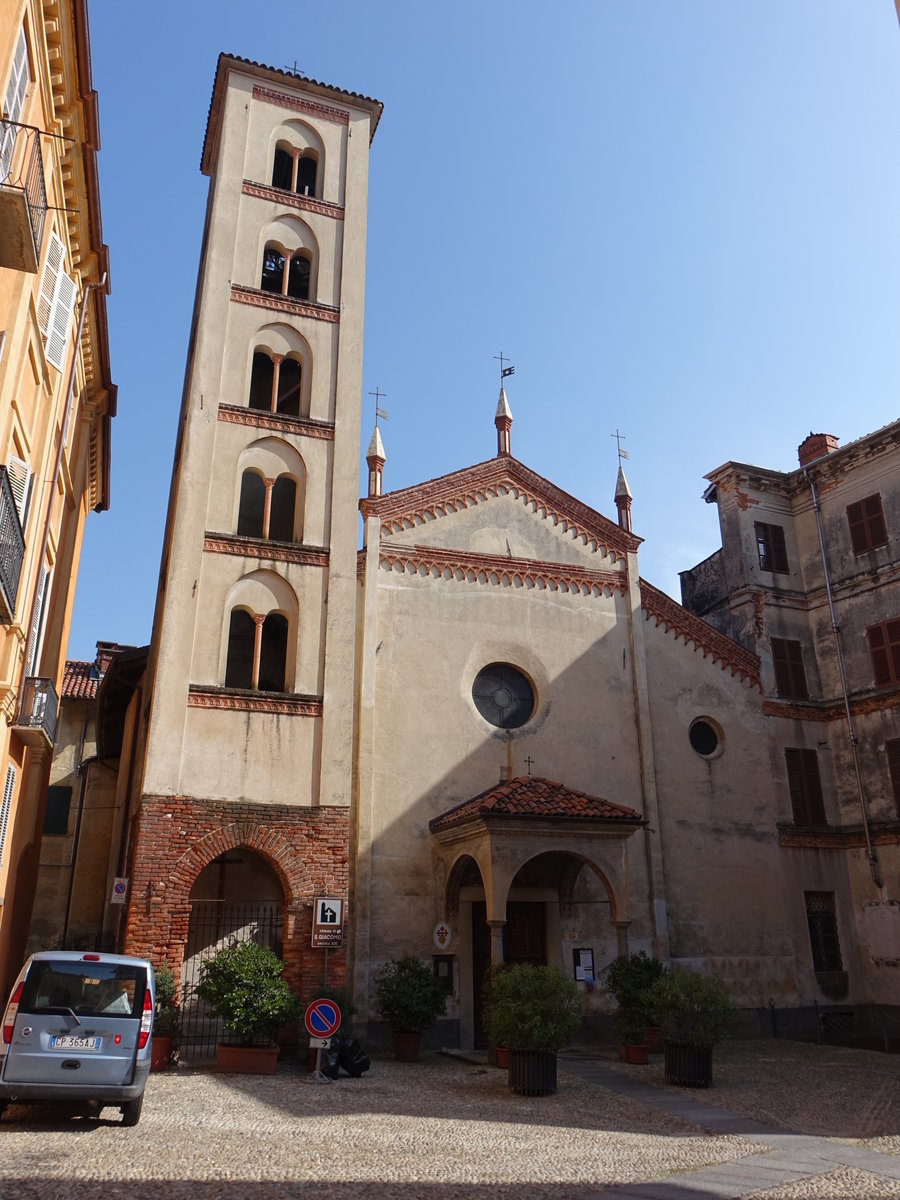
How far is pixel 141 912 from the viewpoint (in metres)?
14.4

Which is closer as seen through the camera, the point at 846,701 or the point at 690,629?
the point at 690,629

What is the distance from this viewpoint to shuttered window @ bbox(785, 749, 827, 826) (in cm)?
2200

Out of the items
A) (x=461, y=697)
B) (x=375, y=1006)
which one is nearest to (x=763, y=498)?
(x=461, y=697)

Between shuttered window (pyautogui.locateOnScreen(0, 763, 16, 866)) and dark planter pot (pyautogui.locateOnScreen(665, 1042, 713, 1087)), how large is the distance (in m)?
9.88

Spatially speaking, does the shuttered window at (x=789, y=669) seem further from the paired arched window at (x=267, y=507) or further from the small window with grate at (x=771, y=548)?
the paired arched window at (x=267, y=507)

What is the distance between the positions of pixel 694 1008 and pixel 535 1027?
2.54 m

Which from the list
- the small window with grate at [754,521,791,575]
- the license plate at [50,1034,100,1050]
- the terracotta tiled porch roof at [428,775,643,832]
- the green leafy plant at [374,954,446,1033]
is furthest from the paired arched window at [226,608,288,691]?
the small window with grate at [754,521,791,575]

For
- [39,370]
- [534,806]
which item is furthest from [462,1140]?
[39,370]

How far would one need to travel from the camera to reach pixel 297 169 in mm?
21109

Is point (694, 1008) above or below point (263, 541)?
below

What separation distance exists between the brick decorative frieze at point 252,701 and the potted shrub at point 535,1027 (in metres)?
6.11

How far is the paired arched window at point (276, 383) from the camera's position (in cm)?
1917

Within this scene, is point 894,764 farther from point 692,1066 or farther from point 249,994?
point 249,994

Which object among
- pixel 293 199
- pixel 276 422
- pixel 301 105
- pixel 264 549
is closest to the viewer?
pixel 264 549
